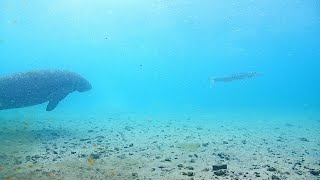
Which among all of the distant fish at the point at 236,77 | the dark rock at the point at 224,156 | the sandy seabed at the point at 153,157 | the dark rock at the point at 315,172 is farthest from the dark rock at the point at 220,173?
the distant fish at the point at 236,77

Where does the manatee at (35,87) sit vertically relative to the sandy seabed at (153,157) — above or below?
above

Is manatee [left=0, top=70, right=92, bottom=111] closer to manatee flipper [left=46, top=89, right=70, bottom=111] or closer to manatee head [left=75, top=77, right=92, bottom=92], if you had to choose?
manatee flipper [left=46, top=89, right=70, bottom=111]

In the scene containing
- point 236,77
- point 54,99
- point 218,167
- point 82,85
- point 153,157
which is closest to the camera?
point 218,167

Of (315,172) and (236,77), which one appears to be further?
(236,77)

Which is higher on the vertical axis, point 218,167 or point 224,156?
point 224,156

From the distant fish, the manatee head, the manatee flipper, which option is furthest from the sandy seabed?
the distant fish

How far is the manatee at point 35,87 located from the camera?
493 inches

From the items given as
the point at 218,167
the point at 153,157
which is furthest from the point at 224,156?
the point at 153,157

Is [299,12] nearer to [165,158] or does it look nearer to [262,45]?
[262,45]

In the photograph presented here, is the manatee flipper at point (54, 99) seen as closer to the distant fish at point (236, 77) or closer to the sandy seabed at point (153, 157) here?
the sandy seabed at point (153, 157)

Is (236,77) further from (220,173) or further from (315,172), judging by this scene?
(220,173)

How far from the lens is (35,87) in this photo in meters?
13.0

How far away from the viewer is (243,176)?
6.21 meters

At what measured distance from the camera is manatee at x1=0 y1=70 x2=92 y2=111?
12516 mm
